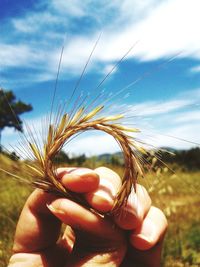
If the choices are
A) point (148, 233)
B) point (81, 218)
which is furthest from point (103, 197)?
point (148, 233)

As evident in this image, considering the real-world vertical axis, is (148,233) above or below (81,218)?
below

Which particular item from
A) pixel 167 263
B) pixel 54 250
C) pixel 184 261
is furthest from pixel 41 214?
pixel 184 261

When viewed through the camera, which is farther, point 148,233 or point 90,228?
point 148,233

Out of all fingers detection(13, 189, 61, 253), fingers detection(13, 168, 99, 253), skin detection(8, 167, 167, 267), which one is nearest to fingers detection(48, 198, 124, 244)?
skin detection(8, 167, 167, 267)

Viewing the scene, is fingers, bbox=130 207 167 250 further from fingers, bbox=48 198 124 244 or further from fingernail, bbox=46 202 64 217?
fingernail, bbox=46 202 64 217

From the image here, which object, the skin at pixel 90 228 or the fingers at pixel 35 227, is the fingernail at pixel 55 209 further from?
the fingers at pixel 35 227

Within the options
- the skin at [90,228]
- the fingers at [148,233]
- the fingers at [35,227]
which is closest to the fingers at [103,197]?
the skin at [90,228]

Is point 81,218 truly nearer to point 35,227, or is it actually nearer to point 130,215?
point 130,215
